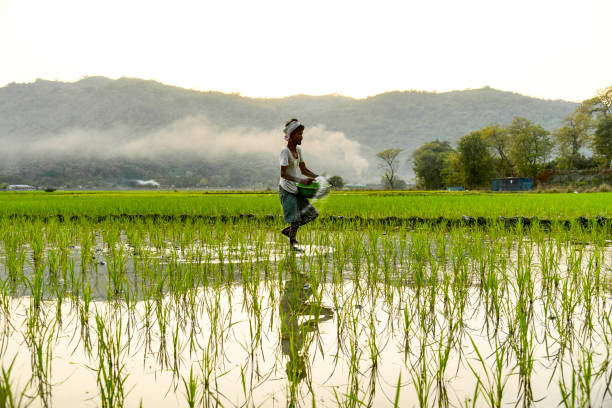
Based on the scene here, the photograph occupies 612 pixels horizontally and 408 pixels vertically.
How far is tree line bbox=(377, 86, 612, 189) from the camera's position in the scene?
47544mm

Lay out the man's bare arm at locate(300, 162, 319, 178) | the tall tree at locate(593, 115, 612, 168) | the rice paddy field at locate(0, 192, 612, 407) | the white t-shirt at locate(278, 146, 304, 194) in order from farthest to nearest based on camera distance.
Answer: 1. the tall tree at locate(593, 115, 612, 168)
2. the man's bare arm at locate(300, 162, 319, 178)
3. the white t-shirt at locate(278, 146, 304, 194)
4. the rice paddy field at locate(0, 192, 612, 407)

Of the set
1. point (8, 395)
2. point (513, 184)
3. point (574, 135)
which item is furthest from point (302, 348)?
point (574, 135)

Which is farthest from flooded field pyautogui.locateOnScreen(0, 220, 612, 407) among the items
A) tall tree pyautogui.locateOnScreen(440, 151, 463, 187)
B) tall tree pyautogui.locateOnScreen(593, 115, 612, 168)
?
tall tree pyautogui.locateOnScreen(440, 151, 463, 187)

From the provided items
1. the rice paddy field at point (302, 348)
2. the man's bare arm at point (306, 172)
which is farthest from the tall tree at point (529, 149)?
the rice paddy field at point (302, 348)

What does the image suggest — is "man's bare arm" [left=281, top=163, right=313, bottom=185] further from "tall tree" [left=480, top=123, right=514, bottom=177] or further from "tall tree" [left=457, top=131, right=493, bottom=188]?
"tall tree" [left=480, top=123, right=514, bottom=177]

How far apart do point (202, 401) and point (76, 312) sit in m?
1.71

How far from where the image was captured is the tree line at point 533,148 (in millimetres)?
47544

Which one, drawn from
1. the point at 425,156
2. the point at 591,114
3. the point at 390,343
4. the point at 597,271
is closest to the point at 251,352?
the point at 390,343

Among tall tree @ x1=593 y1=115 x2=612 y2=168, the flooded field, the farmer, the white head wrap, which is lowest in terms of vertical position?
the flooded field

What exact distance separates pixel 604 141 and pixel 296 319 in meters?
52.5

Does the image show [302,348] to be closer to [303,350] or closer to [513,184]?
[303,350]

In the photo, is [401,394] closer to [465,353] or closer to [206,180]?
[465,353]

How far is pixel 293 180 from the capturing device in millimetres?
5707

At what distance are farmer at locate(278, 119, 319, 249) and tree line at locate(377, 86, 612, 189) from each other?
4949 centimetres
